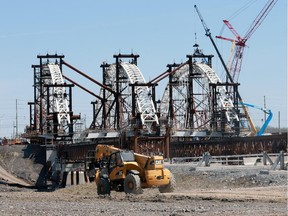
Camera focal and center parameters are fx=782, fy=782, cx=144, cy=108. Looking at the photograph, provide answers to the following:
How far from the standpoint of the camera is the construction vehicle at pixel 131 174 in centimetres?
3616

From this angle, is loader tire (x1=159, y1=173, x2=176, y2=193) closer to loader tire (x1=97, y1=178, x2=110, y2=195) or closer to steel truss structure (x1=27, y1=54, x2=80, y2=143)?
loader tire (x1=97, y1=178, x2=110, y2=195)

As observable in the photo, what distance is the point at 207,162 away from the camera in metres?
58.0

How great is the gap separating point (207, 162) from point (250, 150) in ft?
101

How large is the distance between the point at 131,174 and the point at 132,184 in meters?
0.51

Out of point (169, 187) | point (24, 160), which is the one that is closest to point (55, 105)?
point (24, 160)

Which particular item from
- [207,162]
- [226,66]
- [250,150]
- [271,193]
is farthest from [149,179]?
[226,66]

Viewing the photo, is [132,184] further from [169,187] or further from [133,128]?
[133,128]

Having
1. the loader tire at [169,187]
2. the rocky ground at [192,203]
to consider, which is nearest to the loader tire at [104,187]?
the rocky ground at [192,203]

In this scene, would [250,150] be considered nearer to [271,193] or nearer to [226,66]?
[226,66]

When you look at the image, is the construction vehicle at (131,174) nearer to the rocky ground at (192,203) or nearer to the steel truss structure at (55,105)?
the rocky ground at (192,203)

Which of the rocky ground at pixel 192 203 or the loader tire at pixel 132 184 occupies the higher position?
the loader tire at pixel 132 184

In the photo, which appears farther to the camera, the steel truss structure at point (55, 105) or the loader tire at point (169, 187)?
the steel truss structure at point (55, 105)

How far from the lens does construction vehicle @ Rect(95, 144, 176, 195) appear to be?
36.2m

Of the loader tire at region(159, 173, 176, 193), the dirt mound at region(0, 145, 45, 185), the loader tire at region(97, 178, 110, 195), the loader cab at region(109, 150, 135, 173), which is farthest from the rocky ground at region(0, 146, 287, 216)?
the dirt mound at region(0, 145, 45, 185)
